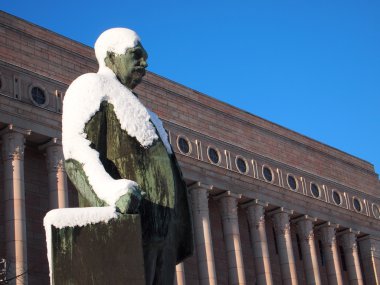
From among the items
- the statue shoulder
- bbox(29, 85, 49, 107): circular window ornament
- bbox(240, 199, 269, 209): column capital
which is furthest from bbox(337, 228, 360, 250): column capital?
the statue shoulder

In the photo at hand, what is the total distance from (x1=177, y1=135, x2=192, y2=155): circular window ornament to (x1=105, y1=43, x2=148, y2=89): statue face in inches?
1225

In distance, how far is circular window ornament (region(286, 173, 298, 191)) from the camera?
144 ft

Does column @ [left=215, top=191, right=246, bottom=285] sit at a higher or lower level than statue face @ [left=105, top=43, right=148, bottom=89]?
higher

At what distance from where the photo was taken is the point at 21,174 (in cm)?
3006

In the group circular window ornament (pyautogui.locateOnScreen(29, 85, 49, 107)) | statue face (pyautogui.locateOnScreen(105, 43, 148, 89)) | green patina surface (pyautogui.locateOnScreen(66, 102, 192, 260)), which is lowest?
green patina surface (pyautogui.locateOnScreen(66, 102, 192, 260))

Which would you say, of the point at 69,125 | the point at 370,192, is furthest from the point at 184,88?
the point at 69,125

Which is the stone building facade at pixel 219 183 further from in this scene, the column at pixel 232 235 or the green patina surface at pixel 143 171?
the green patina surface at pixel 143 171

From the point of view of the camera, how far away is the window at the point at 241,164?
133 ft

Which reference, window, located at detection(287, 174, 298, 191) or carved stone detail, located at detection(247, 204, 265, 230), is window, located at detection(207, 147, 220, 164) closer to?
carved stone detail, located at detection(247, 204, 265, 230)

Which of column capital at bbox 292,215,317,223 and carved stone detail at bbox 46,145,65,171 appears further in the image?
column capital at bbox 292,215,317,223

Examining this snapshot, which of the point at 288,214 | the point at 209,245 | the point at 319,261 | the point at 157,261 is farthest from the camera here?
the point at 319,261

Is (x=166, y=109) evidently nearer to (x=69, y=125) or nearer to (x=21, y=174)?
(x=21, y=174)

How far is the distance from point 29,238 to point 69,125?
2627 centimetres

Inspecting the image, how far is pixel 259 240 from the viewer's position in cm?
3959
